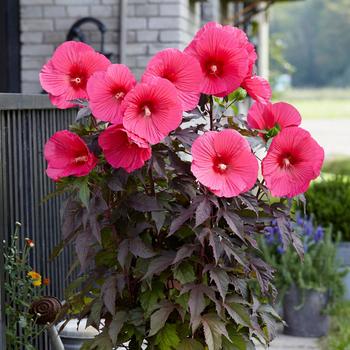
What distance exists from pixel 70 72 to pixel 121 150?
1.26ft

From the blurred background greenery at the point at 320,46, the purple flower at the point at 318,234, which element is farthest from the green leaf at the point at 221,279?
the blurred background greenery at the point at 320,46

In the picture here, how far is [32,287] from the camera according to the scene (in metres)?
3.92

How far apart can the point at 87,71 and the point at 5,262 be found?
3.32 ft

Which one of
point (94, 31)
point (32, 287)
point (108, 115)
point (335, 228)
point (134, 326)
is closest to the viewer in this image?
point (108, 115)

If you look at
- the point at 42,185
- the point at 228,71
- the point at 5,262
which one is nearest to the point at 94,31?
the point at 42,185

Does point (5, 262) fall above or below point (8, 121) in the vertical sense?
below

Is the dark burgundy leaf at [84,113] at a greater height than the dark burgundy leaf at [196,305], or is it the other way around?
the dark burgundy leaf at [84,113]

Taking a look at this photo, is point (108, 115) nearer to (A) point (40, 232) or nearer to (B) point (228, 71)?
(B) point (228, 71)

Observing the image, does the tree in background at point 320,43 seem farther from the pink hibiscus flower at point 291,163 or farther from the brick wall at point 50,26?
the pink hibiscus flower at point 291,163

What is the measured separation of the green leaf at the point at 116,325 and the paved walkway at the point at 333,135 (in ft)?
53.8

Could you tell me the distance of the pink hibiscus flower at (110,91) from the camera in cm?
283

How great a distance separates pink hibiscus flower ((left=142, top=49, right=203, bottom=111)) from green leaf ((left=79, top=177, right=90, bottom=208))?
397 mm

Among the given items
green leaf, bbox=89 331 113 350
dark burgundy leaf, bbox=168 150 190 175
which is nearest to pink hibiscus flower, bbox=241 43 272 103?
dark burgundy leaf, bbox=168 150 190 175

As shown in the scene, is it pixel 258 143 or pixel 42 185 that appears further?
pixel 42 185
